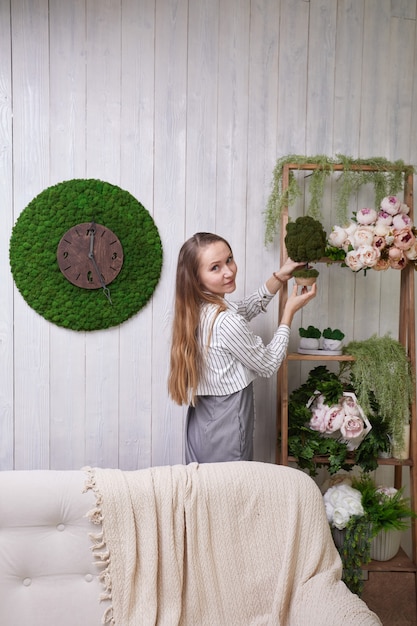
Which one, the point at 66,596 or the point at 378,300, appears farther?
the point at 378,300

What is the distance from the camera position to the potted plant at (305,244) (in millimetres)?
2170

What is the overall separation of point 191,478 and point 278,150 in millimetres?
1399

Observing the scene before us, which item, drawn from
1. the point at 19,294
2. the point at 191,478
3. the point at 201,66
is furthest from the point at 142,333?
the point at 201,66

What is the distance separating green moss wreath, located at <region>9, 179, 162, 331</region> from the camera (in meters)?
2.37

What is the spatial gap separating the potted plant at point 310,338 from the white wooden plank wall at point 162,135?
0.56 ft

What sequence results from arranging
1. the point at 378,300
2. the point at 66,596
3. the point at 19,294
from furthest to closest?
1. the point at 378,300
2. the point at 19,294
3. the point at 66,596

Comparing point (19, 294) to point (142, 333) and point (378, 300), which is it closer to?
point (142, 333)

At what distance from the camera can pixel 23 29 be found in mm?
2350

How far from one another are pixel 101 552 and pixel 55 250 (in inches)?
46.8

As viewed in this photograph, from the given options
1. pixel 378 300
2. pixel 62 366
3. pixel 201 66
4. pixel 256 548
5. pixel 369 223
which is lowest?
pixel 256 548

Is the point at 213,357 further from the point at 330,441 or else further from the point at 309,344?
the point at 330,441

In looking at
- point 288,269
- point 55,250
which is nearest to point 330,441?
point 288,269

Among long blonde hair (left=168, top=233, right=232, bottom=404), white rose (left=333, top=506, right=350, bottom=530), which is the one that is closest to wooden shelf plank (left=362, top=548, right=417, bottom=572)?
white rose (left=333, top=506, right=350, bottom=530)

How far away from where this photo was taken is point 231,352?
2.08m
